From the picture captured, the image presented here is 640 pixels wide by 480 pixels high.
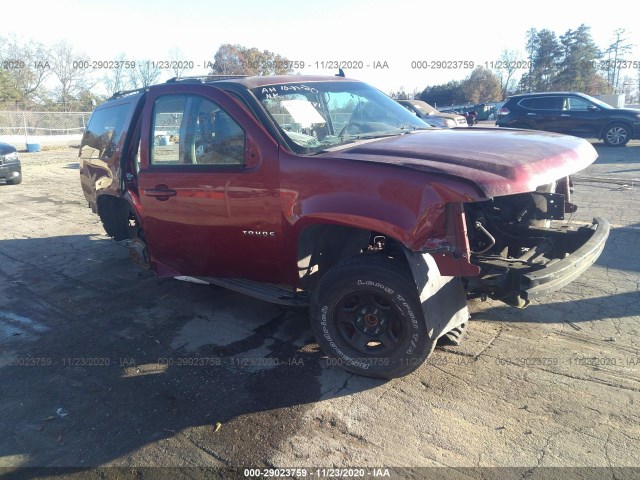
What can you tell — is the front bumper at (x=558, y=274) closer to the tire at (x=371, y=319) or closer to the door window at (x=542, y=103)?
the tire at (x=371, y=319)

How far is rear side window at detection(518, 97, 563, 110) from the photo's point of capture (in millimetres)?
15922

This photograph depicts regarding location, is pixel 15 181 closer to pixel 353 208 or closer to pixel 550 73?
pixel 353 208

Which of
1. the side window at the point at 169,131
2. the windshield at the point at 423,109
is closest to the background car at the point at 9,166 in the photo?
the side window at the point at 169,131

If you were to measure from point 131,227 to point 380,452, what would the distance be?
4191mm

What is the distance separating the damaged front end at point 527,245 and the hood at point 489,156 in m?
0.39

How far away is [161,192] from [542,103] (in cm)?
1524

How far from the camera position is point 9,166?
12.5m

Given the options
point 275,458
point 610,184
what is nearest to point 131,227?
point 275,458

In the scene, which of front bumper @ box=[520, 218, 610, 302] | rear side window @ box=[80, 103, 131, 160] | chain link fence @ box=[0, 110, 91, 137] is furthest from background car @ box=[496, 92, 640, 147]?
chain link fence @ box=[0, 110, 91, 137]

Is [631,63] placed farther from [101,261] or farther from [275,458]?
[275,458]

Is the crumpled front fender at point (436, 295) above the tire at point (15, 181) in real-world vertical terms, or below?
below

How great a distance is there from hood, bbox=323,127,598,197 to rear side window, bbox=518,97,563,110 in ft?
44.4

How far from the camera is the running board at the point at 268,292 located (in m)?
3.80

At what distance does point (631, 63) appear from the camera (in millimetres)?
16266
